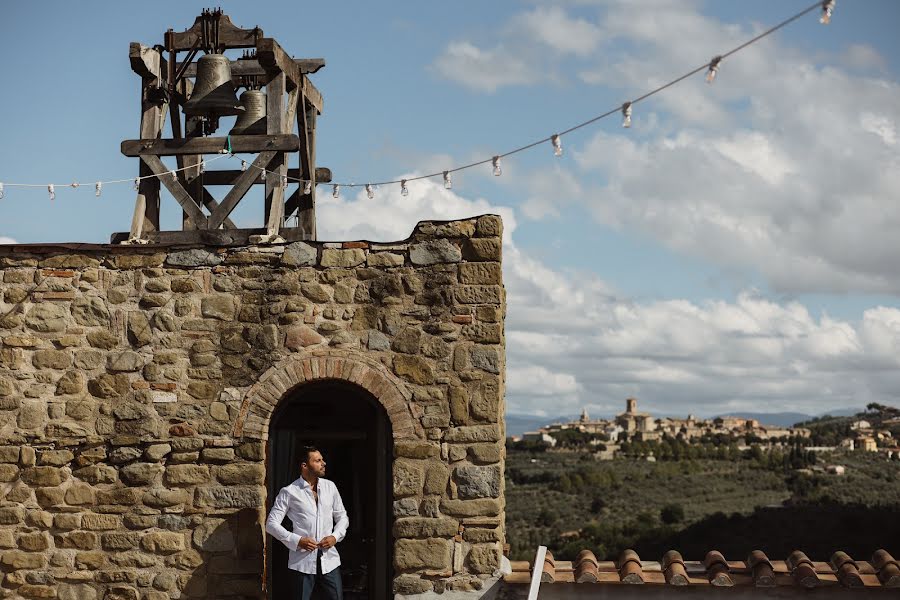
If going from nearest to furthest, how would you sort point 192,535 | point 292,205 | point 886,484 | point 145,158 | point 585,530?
point 192,535 → point 145,158 → point 292,205 → point 585,530 → point 886,484

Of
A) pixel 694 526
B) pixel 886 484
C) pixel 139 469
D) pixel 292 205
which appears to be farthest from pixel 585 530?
pixel 139 469

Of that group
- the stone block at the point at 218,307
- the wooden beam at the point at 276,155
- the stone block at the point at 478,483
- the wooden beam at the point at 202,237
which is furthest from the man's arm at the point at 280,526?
the wooden beam at the point at 276,155

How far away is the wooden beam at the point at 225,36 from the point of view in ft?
33.8

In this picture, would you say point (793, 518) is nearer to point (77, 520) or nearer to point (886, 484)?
point (886, 484)

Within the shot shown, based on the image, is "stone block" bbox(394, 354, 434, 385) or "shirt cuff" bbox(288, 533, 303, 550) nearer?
"shirt cuff" bbox(288, 533, 303, 550)

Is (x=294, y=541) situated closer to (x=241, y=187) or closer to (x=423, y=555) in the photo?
(x=423, y=555)

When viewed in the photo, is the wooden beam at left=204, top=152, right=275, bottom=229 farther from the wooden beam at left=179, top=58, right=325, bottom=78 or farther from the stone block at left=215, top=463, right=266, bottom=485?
the stone block at left=215, top=463, right=266, bottom=485

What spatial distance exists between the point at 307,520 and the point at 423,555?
1.02 meters

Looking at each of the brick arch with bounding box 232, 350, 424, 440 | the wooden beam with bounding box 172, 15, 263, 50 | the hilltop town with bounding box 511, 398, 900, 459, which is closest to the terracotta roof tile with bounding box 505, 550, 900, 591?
the brick arch with bounding box 232, 350, 424, 440

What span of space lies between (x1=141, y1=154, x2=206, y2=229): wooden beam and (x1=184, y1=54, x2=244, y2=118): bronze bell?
0.64 meters

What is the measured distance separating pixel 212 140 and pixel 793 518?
25.5m

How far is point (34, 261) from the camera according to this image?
8984 millimetres

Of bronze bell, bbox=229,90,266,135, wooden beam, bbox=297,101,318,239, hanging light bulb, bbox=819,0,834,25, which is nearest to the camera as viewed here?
hanging light bulb, bbox=819,0,834,25

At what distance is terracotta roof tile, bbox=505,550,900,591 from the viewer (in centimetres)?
851
